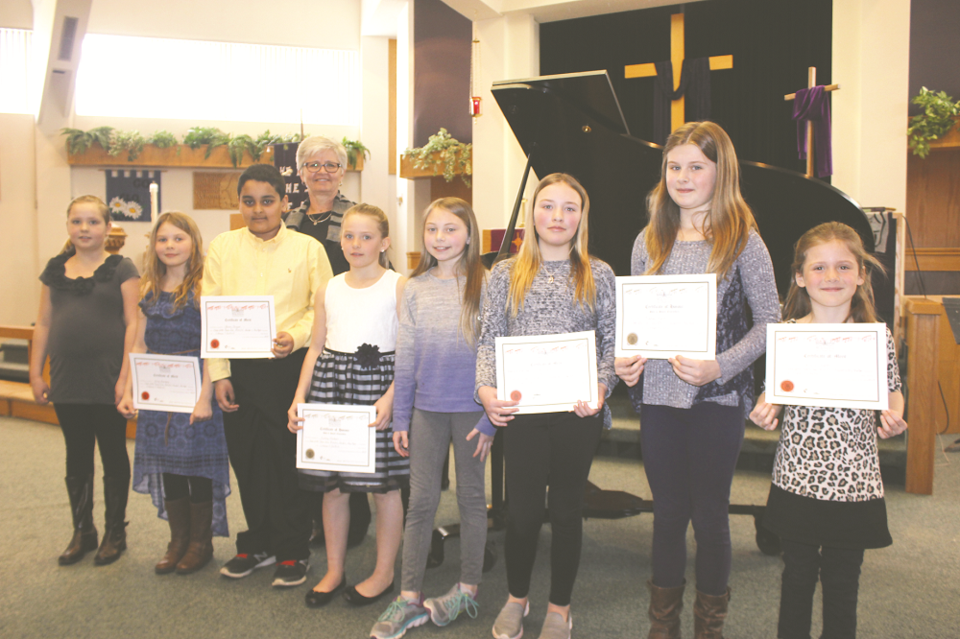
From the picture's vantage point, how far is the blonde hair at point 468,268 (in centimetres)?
208

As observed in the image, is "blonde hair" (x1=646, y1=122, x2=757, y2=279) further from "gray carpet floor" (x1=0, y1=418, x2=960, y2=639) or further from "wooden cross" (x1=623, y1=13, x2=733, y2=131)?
"wooden cross" (x1=623, y1=13, x2=733, y2=131)

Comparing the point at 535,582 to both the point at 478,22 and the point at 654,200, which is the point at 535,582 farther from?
the point at 478,22

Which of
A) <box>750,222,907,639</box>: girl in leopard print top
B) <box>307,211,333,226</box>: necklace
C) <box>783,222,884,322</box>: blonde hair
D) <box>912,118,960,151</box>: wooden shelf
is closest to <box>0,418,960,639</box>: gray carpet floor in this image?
<box>750,222,907,639</box>: girl in leopard print top

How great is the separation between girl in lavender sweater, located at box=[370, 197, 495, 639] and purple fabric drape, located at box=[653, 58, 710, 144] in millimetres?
5298

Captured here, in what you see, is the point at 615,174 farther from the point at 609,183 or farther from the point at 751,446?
the point at 751,446

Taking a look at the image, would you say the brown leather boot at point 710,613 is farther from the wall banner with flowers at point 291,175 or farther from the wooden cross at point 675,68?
the wooden cross at point 675,68

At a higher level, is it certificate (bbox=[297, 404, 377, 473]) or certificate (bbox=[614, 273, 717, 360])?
certificate (bbox=[614, 273, 717, 360])

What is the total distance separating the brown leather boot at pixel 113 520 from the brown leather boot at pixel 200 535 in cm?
33

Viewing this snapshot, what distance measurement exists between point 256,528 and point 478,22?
20.0ft

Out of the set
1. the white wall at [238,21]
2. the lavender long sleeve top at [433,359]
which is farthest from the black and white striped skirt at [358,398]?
the white wall at [238,21]

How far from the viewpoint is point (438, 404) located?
2.05 metres

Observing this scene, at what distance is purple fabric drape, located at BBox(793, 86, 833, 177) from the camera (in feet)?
18.2

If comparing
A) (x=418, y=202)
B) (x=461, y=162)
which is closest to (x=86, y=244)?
(x=461, y=162)

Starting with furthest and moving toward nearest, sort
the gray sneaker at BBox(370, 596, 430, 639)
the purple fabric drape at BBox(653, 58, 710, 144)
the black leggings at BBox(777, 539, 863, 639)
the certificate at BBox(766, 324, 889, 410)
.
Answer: the purple fabric drape at BBox(653, 58, 710, 144) < the gray sneaker at BBox(370, 596, 430, 639) < the black leggings at BBox(777, 539, 863, 639) < the certificate at BBox(766, 324, 889, 410)
